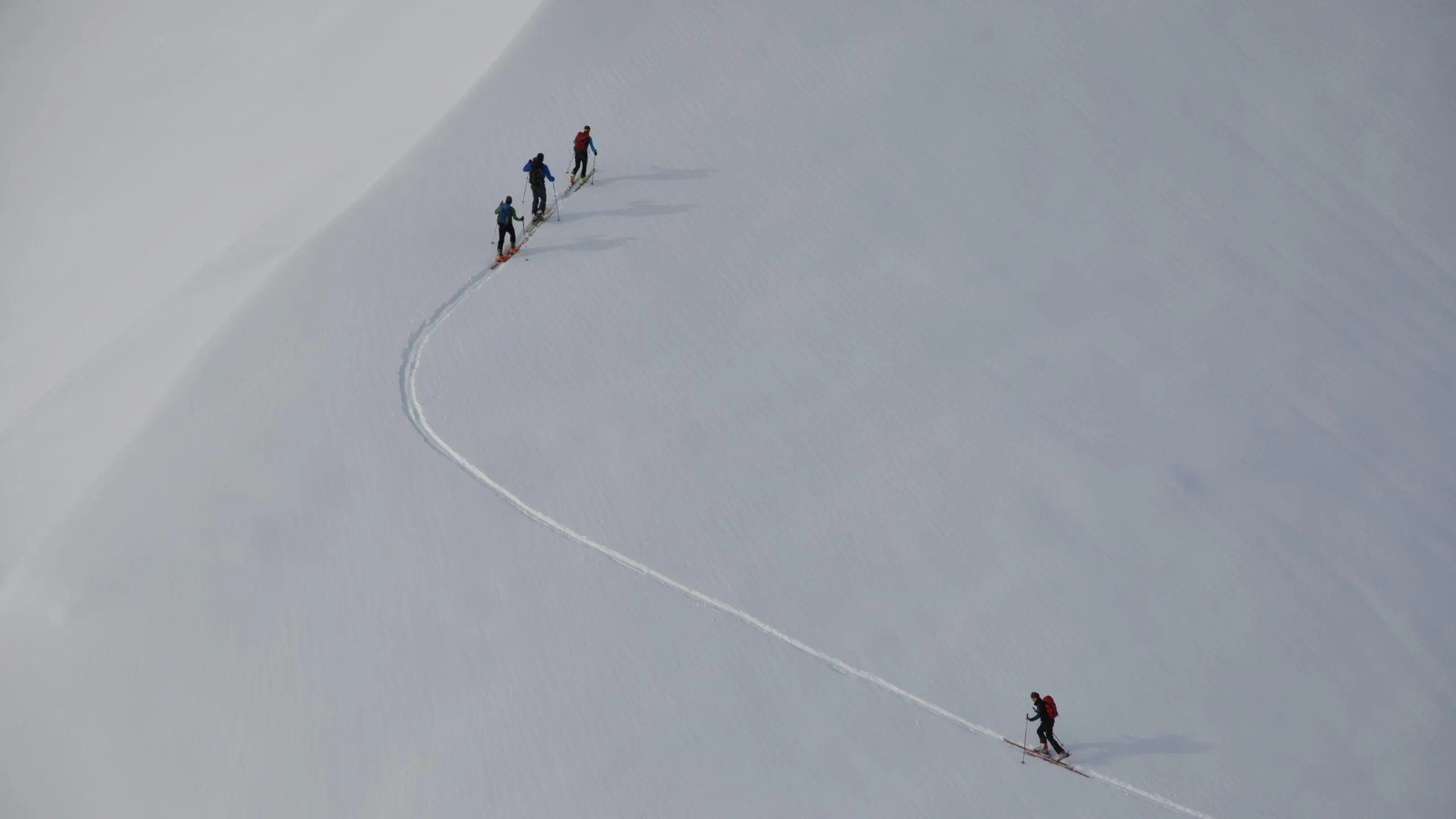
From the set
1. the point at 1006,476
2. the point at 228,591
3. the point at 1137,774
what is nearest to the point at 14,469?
the point at 228,591

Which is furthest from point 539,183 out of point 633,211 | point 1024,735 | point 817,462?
point 1024,735

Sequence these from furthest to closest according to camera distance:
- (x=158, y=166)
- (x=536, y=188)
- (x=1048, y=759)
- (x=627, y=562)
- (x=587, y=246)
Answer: (x=158, y=166)
(x=587, y=246)
(x=536, y=188)
(x=627, y=562)
(x=1048, y=759)

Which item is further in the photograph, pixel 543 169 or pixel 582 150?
pixel 582 150

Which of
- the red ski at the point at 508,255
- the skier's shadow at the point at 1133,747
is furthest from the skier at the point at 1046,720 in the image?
the red ski at the point at 508,255

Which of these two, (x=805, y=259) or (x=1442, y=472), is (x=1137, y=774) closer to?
(x=1442, y=472)

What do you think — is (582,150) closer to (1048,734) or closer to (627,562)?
(627,562)

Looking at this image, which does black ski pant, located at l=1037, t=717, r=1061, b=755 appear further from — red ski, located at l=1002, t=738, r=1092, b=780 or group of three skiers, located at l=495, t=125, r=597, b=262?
group of three skiers, located at l=495, t=125, r=597, b=262

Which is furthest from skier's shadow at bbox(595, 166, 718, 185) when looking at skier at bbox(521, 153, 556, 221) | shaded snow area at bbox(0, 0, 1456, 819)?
skier at bbox(521, 153, 556, 221)
